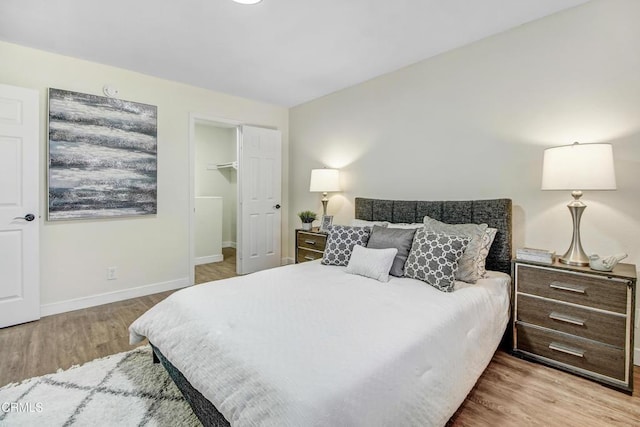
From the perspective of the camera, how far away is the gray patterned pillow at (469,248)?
221 centimetres

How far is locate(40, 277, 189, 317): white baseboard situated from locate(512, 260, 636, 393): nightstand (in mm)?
3529

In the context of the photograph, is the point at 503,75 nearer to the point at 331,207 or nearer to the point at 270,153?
the point at 331,207

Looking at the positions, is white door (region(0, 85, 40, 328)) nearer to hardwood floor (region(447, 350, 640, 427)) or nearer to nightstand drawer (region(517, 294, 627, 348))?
hardwood floor (region(447, 350, 640, 427))

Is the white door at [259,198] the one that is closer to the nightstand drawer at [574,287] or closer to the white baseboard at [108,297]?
the white baseboard at [108,297]

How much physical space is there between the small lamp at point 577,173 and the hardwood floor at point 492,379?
0.78 m

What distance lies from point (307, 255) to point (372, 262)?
5.35 feet

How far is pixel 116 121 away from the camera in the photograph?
326cm

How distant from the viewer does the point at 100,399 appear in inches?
69.1

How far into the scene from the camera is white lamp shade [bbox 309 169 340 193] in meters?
3.84

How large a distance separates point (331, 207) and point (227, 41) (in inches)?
89.4

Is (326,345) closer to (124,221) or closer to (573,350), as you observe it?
(573,350)

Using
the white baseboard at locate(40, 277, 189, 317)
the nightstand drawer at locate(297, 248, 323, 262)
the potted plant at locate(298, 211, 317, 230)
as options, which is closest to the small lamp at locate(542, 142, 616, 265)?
the nightstand drawer at locate(297, 248, 323, 262)

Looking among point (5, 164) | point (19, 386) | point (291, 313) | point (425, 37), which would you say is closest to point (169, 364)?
point (291, 313)

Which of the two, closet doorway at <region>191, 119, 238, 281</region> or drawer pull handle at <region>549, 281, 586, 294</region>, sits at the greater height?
closet doorway at <region>191, 119, 238, 281</region>
